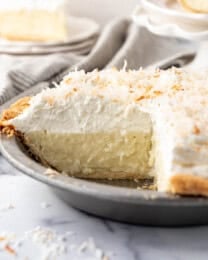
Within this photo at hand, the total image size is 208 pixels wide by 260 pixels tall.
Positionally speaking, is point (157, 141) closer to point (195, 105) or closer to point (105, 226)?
point (195, 105)

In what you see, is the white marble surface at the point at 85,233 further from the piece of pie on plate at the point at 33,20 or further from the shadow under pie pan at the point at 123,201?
the piece of pie on plate at the point at 33,20

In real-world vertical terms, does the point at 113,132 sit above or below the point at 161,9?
below

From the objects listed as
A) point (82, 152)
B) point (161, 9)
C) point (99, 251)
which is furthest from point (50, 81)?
point (99, 251)

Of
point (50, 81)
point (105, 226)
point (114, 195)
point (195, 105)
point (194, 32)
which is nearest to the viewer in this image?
point (114, 195)

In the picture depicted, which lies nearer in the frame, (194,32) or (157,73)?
(157,73)

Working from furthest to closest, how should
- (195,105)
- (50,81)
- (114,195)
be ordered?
(50,81)
(195,105)
(114,195)

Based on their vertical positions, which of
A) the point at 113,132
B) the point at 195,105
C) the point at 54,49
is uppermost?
the point at 195,105

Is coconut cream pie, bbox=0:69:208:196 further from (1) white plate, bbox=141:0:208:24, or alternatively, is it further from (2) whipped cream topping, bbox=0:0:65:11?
(2) whipped cream topping, bbox=0:0:65:11
